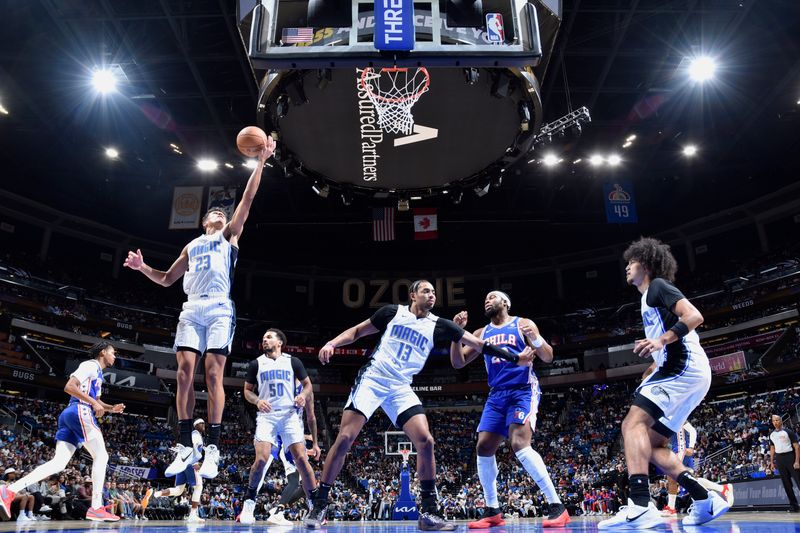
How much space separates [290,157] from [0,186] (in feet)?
72.2

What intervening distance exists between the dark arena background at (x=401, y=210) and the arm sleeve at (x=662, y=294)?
2701 millimetres

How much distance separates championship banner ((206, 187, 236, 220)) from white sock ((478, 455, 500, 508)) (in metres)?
17.6

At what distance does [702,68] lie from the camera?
19312 mm

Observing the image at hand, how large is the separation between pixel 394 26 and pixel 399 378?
4173 mm

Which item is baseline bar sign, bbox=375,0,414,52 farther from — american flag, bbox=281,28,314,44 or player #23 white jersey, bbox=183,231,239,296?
player #23 white jersey, bbox=183,231,239,296

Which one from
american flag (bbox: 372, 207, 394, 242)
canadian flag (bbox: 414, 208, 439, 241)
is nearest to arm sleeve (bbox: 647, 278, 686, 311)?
american flag (bbox: 372, 207, 394, 242)

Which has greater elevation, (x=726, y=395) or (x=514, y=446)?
(x=726, y=395)

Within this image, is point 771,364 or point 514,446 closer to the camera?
point 514,446

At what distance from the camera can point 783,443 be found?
36.7ft

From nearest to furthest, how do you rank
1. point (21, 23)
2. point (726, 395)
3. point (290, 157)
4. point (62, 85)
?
point (290, 157) → point (21, 23) → point (62, 85) → point (726, 395)

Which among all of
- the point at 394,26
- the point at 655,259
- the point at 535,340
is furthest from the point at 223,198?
the point at 655,259

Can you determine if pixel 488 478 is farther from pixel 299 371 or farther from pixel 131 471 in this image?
pixel 131 471

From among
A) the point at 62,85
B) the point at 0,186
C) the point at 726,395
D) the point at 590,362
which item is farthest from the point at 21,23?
the point at 726,395

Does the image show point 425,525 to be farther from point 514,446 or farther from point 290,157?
point 290,157
